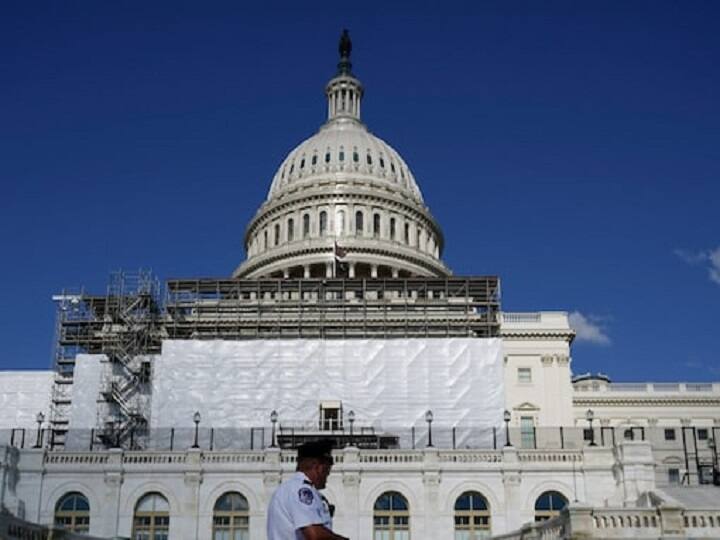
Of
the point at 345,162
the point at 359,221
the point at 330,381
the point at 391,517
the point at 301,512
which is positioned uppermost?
the point at 345,162

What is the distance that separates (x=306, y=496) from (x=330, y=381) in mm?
70746

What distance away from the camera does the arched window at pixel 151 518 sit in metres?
Result: 58.2

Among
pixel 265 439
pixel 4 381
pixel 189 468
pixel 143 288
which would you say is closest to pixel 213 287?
pixel 143 288

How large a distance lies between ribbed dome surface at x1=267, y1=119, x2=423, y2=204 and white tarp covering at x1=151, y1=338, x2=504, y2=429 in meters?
50.7

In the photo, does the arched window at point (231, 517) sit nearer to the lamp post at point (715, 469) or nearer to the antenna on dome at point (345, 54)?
the lamp post at point (715, 469)

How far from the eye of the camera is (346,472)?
5875 cm

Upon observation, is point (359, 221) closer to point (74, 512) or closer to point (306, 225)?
point (306, 225)

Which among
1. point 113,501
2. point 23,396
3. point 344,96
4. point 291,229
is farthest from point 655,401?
point 344,96

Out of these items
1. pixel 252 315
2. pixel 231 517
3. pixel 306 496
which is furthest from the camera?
pixel 252 315

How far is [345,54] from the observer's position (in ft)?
518

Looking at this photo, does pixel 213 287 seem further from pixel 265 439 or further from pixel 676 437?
pixel 676 437

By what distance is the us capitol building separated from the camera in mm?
58188

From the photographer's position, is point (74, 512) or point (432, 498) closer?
point (432, 498)

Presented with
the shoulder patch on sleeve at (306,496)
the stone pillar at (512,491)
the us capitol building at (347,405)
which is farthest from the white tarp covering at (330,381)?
the shoulder patch on sleeve at (306,496)
